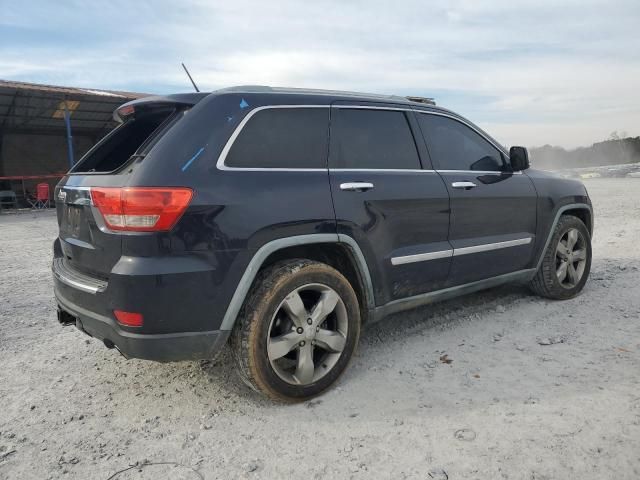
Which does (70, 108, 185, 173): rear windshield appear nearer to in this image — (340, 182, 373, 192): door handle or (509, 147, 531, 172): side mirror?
(340, 182, 373, 192): door handle

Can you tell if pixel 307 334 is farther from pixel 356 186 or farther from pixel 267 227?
pixel 356 186

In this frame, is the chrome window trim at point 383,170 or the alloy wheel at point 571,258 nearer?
the chrome window trim at point 383,170

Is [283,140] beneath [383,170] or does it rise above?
above

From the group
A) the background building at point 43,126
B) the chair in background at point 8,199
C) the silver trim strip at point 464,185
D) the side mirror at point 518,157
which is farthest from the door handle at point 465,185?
the chair in background at point 8,199

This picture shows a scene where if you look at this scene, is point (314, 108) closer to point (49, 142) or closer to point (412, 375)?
point (412, 375)

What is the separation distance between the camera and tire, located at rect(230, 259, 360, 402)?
8.45 feet

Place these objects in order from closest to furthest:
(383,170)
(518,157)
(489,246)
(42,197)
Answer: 1. (383,170)
2. (489,246)
3. (518,157)
4. (42,197)

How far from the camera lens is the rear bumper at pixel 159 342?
7.82 ft

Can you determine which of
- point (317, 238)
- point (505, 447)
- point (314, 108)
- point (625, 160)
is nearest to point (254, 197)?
point (317, 238)

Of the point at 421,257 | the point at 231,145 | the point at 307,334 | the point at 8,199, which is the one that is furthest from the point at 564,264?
the point at 8,199

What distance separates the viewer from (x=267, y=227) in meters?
2.55

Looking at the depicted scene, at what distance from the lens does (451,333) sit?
3.72 metres

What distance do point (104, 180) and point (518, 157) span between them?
10.3 ft

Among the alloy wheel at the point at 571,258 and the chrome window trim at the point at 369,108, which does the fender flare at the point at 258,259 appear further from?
the alloy wheel at the point at 571,258
